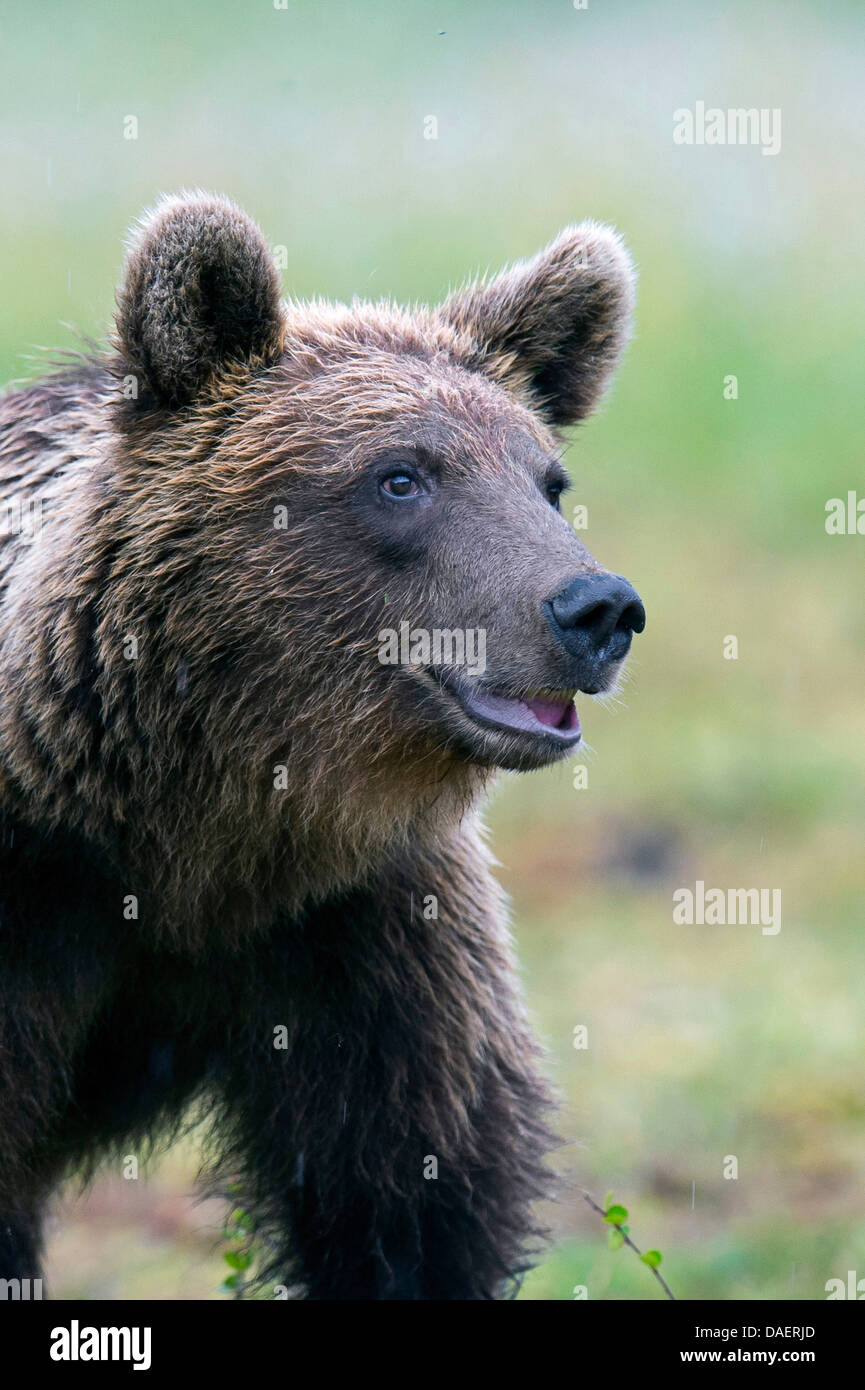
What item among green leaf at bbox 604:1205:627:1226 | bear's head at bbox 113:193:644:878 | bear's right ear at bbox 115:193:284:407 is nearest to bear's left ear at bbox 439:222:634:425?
bear's head at bbox 113:193:644:878

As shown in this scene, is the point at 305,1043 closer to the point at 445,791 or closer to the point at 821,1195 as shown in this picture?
the point at 445,791

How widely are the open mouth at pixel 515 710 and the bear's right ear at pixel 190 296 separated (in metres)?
1.20

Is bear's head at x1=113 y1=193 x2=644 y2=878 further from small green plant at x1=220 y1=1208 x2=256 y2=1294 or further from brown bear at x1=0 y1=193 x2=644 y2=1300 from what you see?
small green plant at x1=220 y1=1208 x2=256 y2=1294

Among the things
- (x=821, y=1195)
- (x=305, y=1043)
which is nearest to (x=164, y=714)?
(x=305, y=1043)

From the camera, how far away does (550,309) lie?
610cm

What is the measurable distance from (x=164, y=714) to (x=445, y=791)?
2.80 ft

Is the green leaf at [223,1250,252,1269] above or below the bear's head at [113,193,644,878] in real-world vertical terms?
below

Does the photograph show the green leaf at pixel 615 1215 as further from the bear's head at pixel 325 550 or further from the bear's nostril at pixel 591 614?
the bear's nostril at pixel 591 614

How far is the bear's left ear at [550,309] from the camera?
606 cm

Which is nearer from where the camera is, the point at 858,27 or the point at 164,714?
the point at 164,714

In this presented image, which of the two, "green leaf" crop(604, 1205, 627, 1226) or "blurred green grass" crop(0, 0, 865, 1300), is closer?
"green leaf" crop(604, 1205, 627, 1226)

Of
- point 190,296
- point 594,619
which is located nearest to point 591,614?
point 594,619

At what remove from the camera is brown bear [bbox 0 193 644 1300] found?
5.20 m

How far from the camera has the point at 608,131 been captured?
81.0 ft
